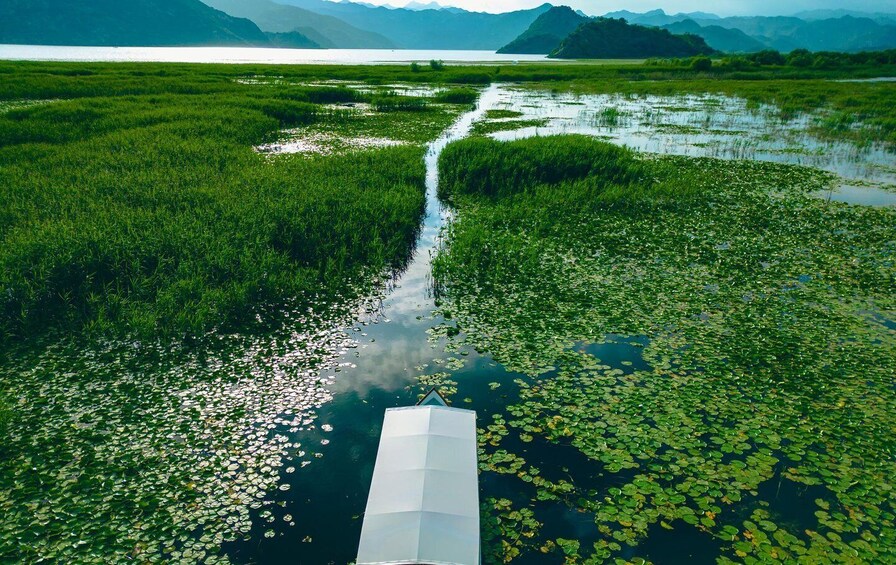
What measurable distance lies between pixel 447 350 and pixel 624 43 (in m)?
140

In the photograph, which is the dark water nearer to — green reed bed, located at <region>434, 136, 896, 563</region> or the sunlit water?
green reed bed, located at <region>434, 136, 896, 563</region>

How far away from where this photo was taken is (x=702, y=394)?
22.8 feet

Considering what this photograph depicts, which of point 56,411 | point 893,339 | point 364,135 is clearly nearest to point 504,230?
point 893,339

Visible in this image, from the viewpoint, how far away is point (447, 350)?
8172mm

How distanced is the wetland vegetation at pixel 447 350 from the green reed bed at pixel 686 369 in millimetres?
41

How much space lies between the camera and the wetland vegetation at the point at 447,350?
5098mm

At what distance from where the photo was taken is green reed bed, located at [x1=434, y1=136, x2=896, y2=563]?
5.09m

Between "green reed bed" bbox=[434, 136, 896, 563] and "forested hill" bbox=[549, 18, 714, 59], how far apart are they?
128357 millimetres

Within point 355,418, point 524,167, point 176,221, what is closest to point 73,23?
point 524,167

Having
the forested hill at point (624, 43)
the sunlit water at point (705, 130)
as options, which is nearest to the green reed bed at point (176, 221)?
the sunlit water at point (705, 130)

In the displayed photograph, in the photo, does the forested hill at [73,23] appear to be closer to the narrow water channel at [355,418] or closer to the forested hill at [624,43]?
the forested hill at [624,43]

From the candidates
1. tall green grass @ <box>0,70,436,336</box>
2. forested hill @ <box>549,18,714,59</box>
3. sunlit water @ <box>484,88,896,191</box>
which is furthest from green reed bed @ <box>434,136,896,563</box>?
forested hill @ <box>549,18,714,59</box>

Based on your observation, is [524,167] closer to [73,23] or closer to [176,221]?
[176,221]

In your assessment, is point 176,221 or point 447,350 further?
point 176,221
